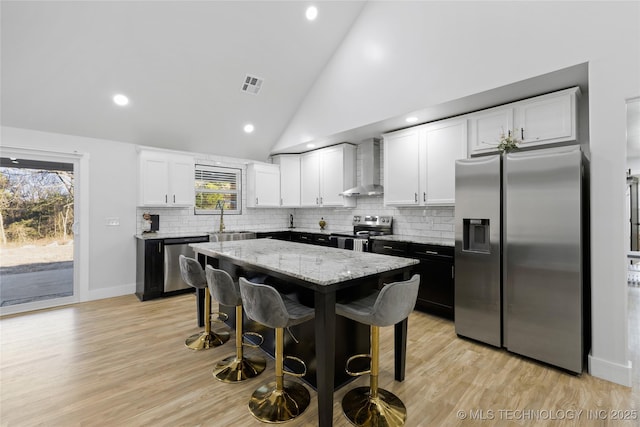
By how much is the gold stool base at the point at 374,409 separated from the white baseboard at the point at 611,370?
68.3 inches

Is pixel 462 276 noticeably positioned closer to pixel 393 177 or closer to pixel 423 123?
pixel 393 177

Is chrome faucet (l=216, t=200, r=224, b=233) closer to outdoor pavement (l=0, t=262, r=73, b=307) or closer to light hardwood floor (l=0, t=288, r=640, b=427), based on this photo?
outdoor pavement (l=0, t=262, r=73, b=307)

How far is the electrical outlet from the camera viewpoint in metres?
4.62

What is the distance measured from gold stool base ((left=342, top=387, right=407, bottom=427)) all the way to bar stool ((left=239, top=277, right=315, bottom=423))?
0.30 metres

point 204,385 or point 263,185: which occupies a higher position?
point 263,185

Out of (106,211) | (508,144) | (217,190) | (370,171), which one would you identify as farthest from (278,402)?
(217,190)

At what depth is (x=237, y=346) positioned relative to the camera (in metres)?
2.45

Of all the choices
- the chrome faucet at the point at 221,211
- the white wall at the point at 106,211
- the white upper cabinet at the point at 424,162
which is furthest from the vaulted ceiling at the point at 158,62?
the white upper cabinet at the point at 424,162

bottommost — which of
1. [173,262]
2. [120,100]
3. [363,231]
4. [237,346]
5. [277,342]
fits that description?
[237,346]

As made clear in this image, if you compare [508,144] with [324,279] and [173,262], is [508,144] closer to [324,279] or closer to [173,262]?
[324,279]

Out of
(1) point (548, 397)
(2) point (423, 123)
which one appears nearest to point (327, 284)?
(1) point (548, 397)

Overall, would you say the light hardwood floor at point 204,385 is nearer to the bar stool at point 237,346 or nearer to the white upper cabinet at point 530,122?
the bar stool at point 237,346

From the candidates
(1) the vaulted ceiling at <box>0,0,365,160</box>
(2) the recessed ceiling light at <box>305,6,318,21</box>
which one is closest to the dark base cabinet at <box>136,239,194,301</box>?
(1) the vaulted ceiling at <box>0,0,365,160</box>

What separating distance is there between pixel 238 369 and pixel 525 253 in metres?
2.72
